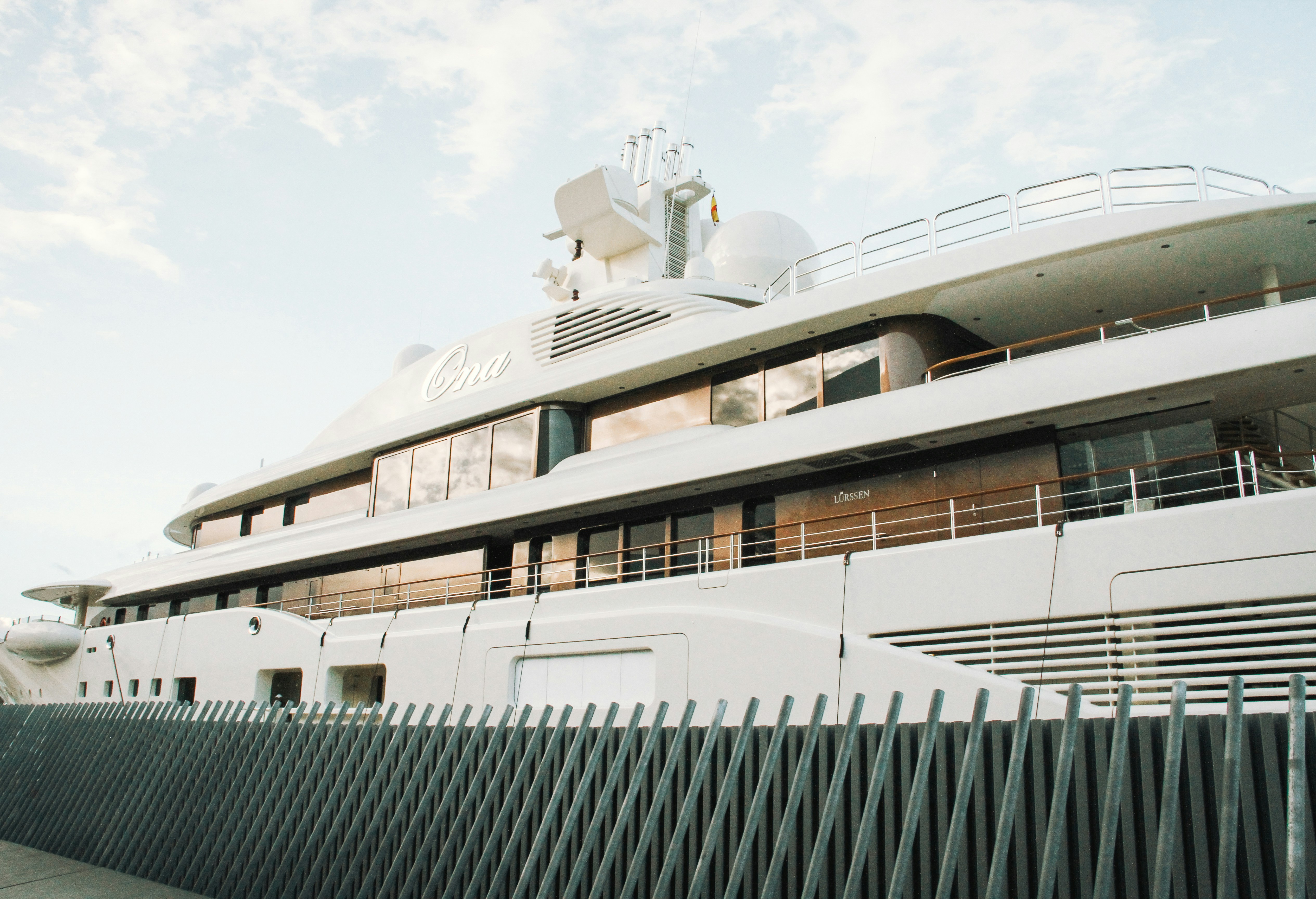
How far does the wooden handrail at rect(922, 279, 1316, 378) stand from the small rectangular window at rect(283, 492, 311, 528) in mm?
16528

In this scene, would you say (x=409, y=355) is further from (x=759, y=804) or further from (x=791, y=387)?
(x=759, y=804)

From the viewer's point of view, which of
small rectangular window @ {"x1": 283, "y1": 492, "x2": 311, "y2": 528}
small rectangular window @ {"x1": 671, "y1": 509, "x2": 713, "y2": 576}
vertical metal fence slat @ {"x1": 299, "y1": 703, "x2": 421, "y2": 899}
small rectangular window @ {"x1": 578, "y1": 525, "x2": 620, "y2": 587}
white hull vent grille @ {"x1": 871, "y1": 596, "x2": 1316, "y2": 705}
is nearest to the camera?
vertical metal fence slat @ {"x1": 299, "y1": 703, "x2": 421, "y2": 899}

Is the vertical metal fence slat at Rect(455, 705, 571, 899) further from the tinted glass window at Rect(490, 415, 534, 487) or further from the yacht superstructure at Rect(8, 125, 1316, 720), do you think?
the tinted glass window at Rect(490, 415, 534, 487)

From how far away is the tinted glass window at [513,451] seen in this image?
1747 cm

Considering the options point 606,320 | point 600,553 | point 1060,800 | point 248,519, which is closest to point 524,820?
point 1060,800

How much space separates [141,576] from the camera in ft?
84.5

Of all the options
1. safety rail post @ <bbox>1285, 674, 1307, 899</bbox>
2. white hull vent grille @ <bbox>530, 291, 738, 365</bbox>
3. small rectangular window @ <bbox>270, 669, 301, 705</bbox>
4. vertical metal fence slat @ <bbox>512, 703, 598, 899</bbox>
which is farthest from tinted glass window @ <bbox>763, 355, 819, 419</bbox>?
small rectangular window @ <bbox>270, 669, 301, 705</bbox>

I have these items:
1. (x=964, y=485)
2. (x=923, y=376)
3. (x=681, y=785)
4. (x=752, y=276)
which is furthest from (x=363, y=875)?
(x=752, y=276)

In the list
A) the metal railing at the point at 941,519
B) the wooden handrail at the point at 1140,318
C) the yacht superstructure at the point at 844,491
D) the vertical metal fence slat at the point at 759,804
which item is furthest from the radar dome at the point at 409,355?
the vertical metal fence slat at the point at 759,804

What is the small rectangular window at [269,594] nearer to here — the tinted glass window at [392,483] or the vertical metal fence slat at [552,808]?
the tinted glass window at [392,483]

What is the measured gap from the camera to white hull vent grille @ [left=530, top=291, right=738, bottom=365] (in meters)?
16.5

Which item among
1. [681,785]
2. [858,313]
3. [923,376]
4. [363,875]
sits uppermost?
[858,313]

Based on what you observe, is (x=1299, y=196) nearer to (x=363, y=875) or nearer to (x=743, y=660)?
(x=743, y=660)

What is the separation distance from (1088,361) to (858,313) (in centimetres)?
346
